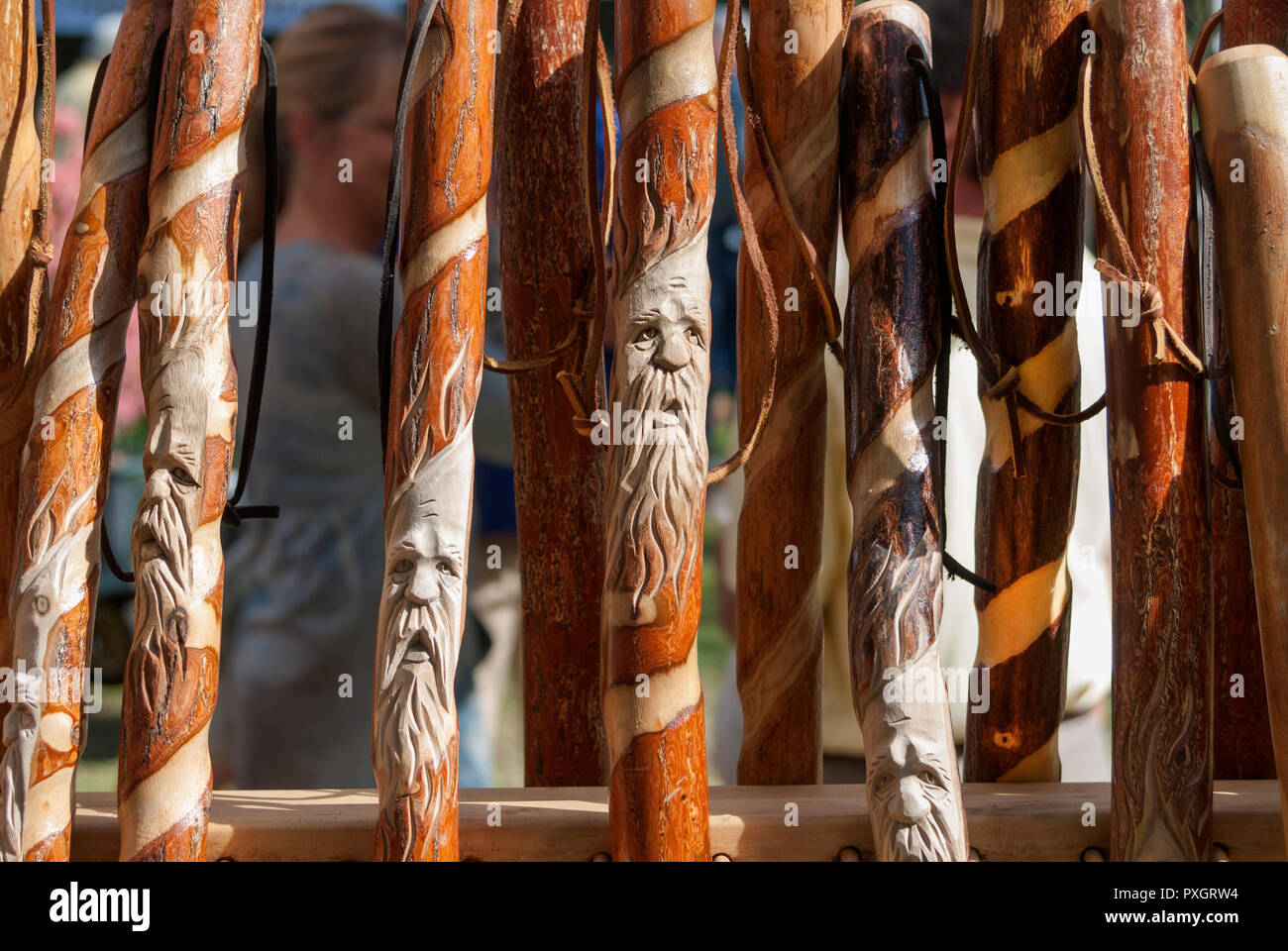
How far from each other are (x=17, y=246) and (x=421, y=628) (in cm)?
41

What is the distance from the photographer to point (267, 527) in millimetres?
1606

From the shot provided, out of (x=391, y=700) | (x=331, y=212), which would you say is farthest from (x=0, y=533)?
(x=331, y=212)

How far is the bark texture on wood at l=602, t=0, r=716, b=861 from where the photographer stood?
2.25 feet

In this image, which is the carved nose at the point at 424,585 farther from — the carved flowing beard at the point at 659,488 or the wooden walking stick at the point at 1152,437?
the wooden walking stick at the point at 1152,437

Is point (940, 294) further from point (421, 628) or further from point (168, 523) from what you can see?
point (168, 523)

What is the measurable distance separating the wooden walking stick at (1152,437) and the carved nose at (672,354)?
0.26 meters

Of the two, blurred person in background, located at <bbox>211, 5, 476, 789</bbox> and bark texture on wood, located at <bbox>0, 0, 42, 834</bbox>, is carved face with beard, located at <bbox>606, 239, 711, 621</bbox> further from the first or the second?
blurred person in background, located at <bbox>211, 5, 476, 789</bbox>

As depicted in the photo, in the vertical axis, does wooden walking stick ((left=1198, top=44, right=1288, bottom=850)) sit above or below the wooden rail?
above

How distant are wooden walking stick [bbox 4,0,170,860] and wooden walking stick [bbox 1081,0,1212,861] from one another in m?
0.60

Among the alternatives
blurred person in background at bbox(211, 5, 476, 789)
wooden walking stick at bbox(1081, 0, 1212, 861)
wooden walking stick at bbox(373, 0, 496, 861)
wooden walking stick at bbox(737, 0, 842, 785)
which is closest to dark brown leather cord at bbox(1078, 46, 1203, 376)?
wooden walking stick at bbox(1081, 0, 1212, 861)

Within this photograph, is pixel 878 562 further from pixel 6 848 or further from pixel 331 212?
pixel 331 212

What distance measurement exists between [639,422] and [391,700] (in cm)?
21

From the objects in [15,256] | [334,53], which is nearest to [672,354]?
[15,256]

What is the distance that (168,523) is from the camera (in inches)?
27.7
